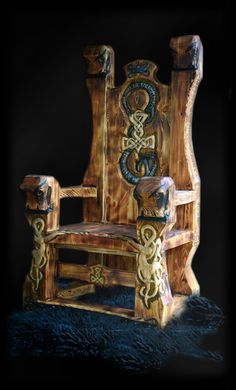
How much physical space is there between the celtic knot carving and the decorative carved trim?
76 centimetres

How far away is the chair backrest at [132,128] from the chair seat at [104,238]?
335 millimetres

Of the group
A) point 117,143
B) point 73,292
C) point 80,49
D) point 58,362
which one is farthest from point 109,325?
point 80,49

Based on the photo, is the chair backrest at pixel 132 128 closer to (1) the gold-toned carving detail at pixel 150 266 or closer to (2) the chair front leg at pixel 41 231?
(2) the chair front leg at pixel 41 231

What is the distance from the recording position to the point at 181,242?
3.22m

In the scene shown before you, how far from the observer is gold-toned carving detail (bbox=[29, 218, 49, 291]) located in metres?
3.18

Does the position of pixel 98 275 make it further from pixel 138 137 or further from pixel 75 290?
pixel 138 137

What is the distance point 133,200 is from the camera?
3.55 meters

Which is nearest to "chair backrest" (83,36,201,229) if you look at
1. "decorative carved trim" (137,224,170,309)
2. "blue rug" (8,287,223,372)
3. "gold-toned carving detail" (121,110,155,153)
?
"gold-toned carving detail" (121,110,155,153)

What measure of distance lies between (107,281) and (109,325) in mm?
510

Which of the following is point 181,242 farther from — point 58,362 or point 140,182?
point 58,362

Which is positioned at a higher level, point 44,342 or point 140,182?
point 140,182

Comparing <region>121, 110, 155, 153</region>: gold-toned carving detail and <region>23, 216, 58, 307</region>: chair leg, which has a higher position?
<region>121, 110, 155, 153</region>: gold-toned carving detail

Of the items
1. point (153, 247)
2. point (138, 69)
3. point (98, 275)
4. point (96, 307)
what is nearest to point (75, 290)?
point (98, 275)

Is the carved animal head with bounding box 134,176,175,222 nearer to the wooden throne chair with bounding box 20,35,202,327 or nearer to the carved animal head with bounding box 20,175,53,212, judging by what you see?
the wooden throne chair with bounding box 20,35,202,327
